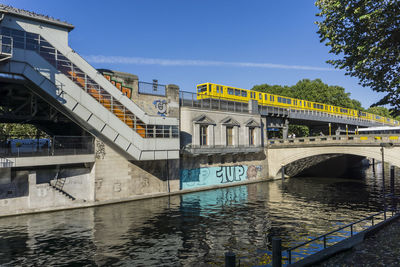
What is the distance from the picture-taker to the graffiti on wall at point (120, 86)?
111 ft

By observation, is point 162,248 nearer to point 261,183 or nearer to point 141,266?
point 141,266

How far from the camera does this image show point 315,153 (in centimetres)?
4781

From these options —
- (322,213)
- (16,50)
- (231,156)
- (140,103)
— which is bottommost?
(322,213)

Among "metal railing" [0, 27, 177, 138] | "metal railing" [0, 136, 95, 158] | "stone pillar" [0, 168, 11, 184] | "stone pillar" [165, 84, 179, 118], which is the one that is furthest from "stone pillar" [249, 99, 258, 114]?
"stone pillar" [0, 168, 11, 184]

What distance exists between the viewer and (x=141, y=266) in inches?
625

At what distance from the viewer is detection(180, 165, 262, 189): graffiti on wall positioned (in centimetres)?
4075

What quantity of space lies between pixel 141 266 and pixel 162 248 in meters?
2.88

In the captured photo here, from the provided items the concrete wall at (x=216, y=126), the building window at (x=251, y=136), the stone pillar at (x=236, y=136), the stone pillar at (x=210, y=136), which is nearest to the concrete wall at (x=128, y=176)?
the concrete wall at (x=216, y=126)

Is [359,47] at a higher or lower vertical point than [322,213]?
higher

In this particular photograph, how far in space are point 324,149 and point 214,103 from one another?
798 inches

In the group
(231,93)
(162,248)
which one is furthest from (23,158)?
(231,93)

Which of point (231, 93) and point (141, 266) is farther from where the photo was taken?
point (231, 93)

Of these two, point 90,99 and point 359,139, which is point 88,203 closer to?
point 90,99

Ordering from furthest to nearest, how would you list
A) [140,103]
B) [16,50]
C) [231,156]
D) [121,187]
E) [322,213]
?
[231,156] → [140,103] → [121,187] → [322,213] → [16,50]
